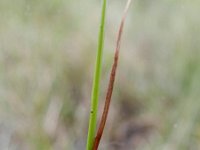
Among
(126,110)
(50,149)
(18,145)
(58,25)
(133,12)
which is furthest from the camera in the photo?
(133,12)

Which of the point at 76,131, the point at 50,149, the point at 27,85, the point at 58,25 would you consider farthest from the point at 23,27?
the point at 50,149

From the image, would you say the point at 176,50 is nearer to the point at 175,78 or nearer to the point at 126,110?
the point at 175,78

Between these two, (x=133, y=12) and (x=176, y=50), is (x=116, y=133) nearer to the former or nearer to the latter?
(x=176, y=50)

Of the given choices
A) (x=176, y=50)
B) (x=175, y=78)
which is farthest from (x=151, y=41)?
(x=175, y=78)

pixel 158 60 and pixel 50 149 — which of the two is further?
pixel 158 60

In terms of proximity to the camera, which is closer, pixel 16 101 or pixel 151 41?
pixel 16 101

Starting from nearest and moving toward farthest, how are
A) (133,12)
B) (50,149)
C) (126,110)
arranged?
(50,149)
(126,110)
(133,12)
